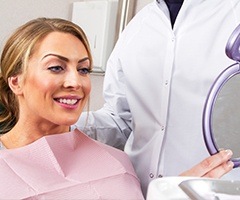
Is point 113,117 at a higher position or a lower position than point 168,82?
lower

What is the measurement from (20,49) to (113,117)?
32 centimetres

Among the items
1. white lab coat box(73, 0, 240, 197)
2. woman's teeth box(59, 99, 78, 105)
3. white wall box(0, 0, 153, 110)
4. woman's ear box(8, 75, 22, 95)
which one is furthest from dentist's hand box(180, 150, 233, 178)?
white wall box(0, 0, 153, 110)

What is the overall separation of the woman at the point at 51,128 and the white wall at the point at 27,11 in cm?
61

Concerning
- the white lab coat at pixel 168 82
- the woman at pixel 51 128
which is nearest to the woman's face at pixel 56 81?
the woman at pixel 51 128

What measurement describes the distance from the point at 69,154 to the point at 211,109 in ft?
1.06

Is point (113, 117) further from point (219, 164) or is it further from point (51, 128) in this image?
point (219, 164)

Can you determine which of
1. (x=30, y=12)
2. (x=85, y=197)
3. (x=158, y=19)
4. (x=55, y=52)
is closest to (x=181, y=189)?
(x=85, y=197)

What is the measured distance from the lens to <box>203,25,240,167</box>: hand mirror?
661 millimetres

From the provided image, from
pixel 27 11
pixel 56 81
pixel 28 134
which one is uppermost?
pixel 27 11

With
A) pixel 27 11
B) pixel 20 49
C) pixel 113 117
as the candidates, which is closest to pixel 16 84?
pixel 20 49

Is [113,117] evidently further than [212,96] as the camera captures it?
Yes

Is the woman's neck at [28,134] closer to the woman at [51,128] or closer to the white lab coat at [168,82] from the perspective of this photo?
the woman at [51,128]

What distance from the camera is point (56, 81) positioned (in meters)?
0.85

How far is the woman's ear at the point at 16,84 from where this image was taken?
920mm
